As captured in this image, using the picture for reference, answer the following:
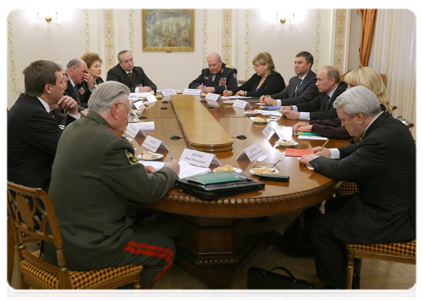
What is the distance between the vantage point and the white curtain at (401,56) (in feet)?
20.9

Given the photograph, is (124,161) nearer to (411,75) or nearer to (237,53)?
(411,75)

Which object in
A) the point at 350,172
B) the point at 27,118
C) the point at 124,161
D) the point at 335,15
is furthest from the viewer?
the point at 335,15

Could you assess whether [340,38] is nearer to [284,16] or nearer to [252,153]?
[284,16]

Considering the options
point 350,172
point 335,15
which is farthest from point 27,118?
point 335,15

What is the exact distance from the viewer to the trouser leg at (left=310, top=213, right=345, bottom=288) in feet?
7.25

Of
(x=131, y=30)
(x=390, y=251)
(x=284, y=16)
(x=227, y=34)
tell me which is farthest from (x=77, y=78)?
(x=284, y=16)

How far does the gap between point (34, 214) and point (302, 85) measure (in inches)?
151

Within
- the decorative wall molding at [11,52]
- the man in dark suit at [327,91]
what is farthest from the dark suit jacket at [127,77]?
the man in dark suit at [327,91]

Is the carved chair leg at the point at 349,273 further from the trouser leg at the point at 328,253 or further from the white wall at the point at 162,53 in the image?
the white wall at the point at 162,53

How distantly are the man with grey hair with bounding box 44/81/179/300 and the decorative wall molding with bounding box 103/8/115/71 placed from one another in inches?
252

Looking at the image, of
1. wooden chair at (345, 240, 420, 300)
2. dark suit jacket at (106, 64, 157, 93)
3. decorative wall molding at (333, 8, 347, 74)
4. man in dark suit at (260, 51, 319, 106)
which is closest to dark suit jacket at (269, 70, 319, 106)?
man in dark suit at (260, 51, 319, 106)

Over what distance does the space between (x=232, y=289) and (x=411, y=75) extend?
5.37 m

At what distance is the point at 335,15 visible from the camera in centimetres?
793

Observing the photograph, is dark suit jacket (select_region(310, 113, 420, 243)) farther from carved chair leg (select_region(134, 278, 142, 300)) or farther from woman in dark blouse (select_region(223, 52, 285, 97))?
woman in dark blouse (select_region(223, 52, 285, 97))
